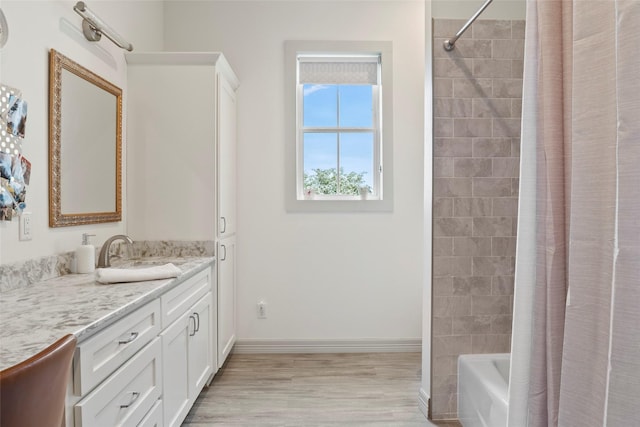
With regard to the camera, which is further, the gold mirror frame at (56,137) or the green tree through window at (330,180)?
the green tree through window at (330,180)

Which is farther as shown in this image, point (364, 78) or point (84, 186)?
point (364, 78)

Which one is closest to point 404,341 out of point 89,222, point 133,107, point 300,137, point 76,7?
point 300,137

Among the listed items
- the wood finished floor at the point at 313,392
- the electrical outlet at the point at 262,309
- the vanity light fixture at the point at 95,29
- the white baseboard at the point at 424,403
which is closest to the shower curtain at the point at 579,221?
the white baseboard at the point at 424,403

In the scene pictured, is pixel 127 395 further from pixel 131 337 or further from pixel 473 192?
pixel 473 192

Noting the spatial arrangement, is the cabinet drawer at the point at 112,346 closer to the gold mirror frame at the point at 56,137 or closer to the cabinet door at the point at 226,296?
the gold mirror frame at the point at 56,137

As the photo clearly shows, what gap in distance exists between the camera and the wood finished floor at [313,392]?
6.88ft

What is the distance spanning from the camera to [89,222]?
2057 mm

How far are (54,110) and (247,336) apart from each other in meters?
2.01

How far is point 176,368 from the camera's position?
5.90 ft

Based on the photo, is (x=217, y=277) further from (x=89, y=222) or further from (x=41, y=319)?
(x=41, y=319)

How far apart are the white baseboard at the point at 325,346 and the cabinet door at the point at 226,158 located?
0.92 m

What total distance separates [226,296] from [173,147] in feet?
3.50

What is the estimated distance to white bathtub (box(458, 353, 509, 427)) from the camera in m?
1.67

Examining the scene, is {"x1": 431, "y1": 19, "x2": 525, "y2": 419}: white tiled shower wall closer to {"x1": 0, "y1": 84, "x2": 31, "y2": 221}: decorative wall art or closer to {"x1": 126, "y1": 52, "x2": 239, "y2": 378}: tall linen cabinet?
{"x1": 126, "y1": 52, "x2": 239, "y2": 378}: tall linen cabinet
